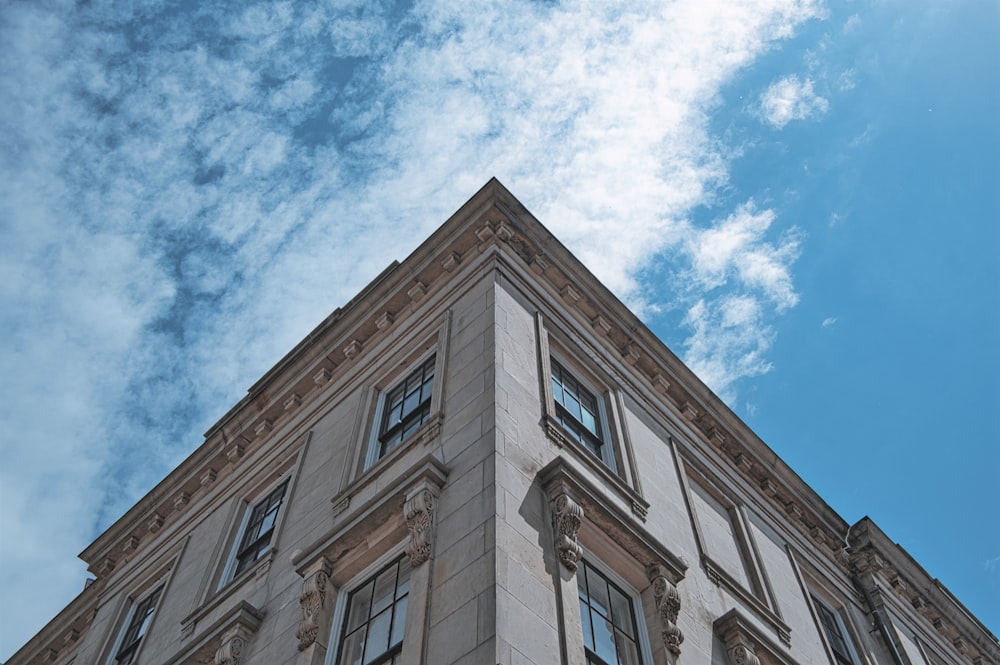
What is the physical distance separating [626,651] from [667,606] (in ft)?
3.66

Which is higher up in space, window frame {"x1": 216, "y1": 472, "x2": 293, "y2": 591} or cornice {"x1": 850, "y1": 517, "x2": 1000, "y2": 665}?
cornice {"x1": 850, "y1": 517, "x2": 1000, "y2": 665}

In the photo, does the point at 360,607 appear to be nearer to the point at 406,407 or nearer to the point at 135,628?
the point at 406,407

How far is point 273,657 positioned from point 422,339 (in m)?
6.81

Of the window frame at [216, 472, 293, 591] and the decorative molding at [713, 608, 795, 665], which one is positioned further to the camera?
the window frame at [216, 472, 293, 591]

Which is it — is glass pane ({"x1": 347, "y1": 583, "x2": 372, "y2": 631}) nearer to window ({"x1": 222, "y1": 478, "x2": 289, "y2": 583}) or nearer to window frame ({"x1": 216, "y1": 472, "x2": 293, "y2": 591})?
window frame ({"x1": 216, "y1": 472, "x2": 293, "y2": 591})

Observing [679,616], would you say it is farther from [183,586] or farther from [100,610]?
[100,610]

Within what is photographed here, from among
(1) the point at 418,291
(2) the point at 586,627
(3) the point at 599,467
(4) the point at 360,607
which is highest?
(1) the point at 418,291

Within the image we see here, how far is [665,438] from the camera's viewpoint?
2009cm

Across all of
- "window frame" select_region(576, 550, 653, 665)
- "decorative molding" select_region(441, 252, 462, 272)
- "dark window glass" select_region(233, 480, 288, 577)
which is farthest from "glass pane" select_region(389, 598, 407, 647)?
"decorative molding" select_region(441, 252, 462, 272)

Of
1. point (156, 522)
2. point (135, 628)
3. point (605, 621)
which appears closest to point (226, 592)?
point (135, 628)

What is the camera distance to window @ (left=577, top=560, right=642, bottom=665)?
12.6 m

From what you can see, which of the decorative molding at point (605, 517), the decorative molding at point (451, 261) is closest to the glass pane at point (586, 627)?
the decorative molding at point (605, 517)

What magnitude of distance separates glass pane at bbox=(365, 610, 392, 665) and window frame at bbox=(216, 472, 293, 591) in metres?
4.58

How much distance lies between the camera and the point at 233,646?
15.2m
